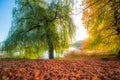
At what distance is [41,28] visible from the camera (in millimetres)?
12555

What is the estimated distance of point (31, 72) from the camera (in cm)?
665

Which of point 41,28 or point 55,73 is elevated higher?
point 41,28

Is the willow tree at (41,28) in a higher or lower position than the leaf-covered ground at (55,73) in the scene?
higher

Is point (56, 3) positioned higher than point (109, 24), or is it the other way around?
point (56, 3)

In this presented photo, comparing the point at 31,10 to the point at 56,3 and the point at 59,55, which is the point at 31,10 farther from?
the point at 59,55

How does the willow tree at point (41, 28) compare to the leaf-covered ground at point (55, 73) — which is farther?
the willow tree at point (41, 28)

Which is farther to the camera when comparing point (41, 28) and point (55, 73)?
point (41, 28)

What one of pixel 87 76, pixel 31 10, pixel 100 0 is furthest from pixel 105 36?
pixel 87 76

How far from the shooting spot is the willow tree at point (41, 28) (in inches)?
492

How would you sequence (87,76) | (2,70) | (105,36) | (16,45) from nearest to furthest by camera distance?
1. (87,76)
2. (2,70)
3. (16,45)
4. (105,36)

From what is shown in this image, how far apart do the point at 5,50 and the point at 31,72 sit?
7.03 meters

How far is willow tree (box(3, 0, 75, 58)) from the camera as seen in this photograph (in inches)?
492

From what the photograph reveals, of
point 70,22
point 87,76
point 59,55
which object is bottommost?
point 87,76

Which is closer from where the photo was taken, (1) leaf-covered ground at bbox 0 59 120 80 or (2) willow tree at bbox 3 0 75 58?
(1) leaf-covered ground at bbox 0 59 120 80
